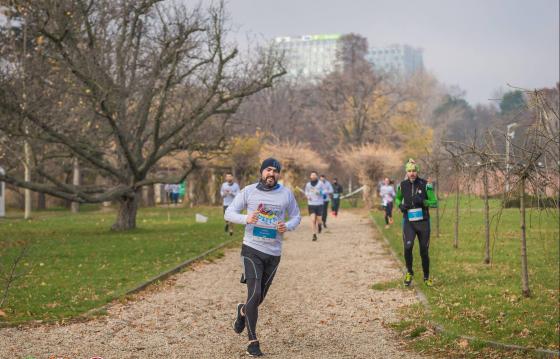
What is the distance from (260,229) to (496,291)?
16.4 feet

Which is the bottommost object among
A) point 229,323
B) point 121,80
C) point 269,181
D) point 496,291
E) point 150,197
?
point 229,323

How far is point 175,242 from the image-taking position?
898 inches

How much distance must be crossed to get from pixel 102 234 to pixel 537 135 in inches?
785

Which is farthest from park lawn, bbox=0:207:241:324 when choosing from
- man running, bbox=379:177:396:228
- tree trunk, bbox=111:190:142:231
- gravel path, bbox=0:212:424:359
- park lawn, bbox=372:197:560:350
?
man running, bbox=379:177:396:228

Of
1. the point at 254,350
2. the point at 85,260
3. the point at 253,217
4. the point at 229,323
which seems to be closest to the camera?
the point at 254,350

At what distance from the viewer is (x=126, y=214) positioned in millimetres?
28141

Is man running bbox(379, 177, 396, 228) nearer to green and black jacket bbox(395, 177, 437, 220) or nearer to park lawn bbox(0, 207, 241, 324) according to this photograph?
park lawn bbox(0, 207, 241, 324)

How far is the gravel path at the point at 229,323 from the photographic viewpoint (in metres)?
8.45

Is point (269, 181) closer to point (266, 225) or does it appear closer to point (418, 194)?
point (266, 225)

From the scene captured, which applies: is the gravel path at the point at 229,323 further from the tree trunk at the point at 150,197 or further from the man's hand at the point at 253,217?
the tree trunk at the point at 150,197

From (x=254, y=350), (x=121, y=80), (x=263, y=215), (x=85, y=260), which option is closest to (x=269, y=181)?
(x=263, y=215)

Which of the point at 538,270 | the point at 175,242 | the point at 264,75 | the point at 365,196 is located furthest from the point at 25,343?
the point at 365,196

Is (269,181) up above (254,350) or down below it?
above

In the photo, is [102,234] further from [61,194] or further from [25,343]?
[25,343]
